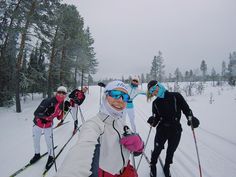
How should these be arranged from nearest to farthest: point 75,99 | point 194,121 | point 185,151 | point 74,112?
point 194,121 → point 185,151 → point 75,99 → point 74,112

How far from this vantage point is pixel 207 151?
501 cm

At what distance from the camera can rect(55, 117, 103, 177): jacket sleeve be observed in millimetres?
1276

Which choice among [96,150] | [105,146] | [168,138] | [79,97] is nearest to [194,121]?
[168,138]

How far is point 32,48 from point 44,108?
12.0m

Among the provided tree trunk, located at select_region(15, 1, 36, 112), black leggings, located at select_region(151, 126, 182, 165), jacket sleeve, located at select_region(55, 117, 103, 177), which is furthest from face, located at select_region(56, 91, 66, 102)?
tree trunk, located at select_region(15, 1, 36, 112)

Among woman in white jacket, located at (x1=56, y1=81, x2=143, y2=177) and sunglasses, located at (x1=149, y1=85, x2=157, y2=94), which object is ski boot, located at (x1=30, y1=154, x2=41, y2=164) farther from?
sunglasses, located at (x1=149, y1=85, x2=157, y2=94)

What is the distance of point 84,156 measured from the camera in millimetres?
1426

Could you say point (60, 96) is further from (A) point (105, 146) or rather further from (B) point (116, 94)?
(A) point (105, 146)

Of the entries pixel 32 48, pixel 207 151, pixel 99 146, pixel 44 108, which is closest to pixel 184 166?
pixel 207 151

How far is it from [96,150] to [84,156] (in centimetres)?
18

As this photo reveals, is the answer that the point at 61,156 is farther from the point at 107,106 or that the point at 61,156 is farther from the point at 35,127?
the point at 107,106

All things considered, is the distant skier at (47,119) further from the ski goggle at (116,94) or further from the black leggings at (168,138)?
the black leggings at (168,138)

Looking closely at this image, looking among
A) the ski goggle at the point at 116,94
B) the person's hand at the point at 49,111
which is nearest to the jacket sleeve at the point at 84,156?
the ski goggle at the point at 116,94

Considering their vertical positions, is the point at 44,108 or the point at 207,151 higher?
the point at 44,108
